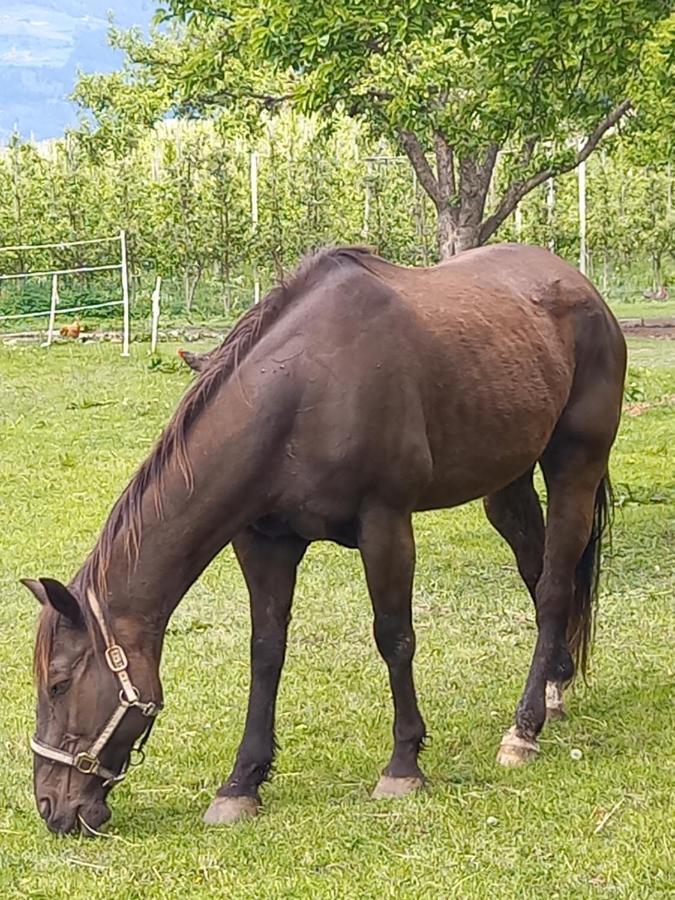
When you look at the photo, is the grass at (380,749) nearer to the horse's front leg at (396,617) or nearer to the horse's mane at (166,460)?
the horse's front leg at (396,617)

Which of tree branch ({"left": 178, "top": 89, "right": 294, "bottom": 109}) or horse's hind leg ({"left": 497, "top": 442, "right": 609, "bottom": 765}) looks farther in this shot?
tree branch ({"left": 178, "top": 89, "right": 294, "bottom": 109})

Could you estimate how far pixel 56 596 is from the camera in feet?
13.1

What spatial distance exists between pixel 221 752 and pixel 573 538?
1.60 meters

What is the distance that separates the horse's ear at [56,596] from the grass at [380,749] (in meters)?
0.71

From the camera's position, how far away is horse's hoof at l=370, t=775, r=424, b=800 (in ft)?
14.5

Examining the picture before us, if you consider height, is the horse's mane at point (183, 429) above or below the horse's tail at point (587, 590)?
above

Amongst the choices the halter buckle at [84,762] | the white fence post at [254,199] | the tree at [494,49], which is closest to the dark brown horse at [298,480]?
the halter buckle at [84,762]

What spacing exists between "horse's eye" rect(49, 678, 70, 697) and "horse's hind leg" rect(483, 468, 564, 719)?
2183mm

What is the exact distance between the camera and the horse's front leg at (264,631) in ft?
14.9

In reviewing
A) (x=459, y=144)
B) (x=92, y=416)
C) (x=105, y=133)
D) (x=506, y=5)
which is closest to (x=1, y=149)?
(x=105, y=133)

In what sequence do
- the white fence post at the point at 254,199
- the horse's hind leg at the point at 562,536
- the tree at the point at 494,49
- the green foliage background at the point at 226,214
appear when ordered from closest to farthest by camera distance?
the horse's hind leg at the point at 562,536, the tree at the point at 494,49, the white fence post at the point at 254,199, the green foliage background at the point at 226,214

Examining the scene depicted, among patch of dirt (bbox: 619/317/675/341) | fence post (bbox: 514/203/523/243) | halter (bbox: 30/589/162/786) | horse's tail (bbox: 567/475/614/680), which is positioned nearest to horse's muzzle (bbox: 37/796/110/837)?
halter (bbox: 30/589/162/786)

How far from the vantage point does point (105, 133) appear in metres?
25.4

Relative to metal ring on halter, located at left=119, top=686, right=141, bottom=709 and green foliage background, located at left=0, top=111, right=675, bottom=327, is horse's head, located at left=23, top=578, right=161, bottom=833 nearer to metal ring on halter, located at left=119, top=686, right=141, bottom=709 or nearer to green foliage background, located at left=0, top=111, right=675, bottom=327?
metal ring on halter, located at left=119, top=686, right=141, bottom=709
